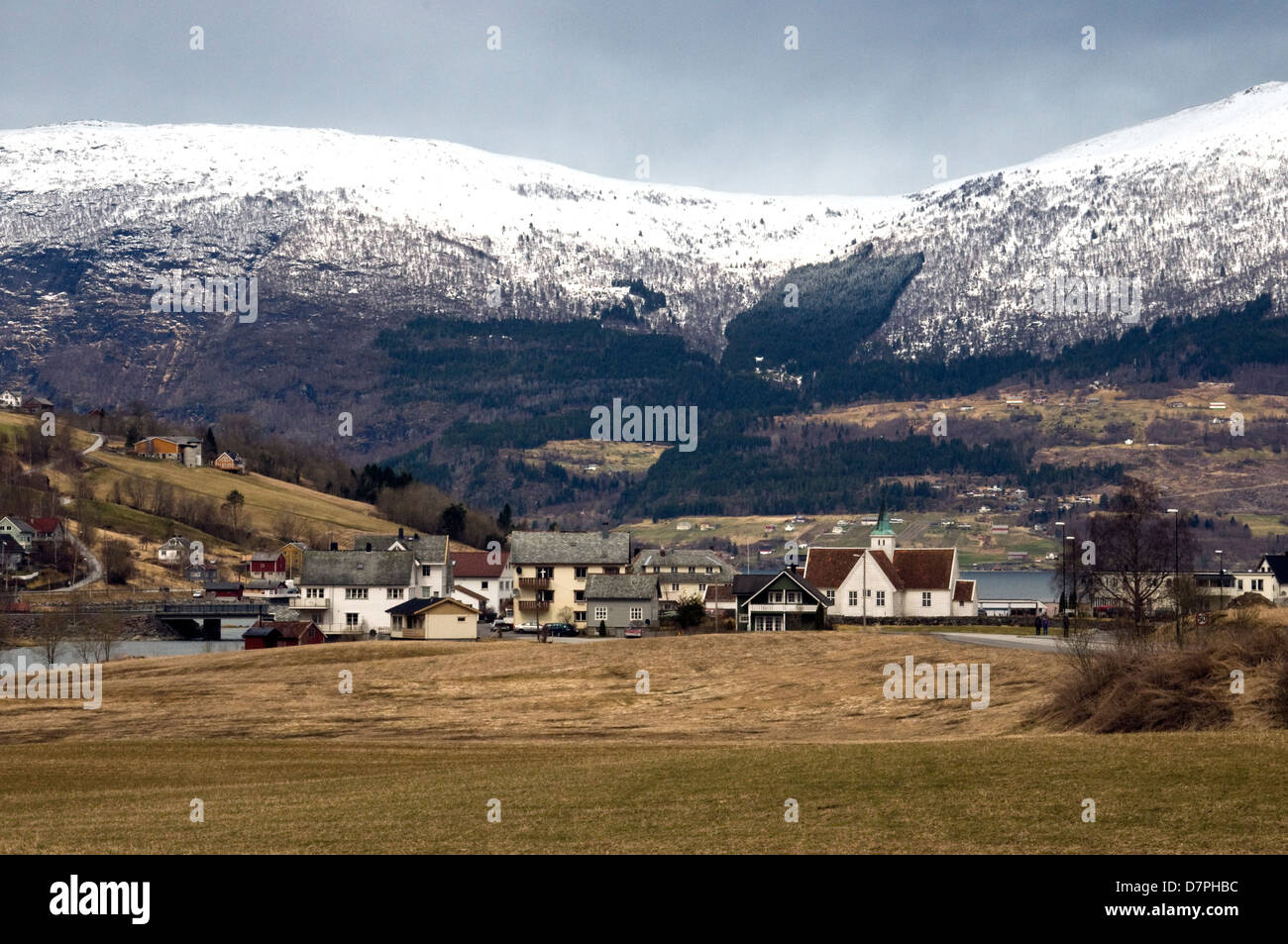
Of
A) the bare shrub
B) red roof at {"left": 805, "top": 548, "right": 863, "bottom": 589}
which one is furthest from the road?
red roof at {"left": 805, "top": 548, "right": 863, "bottom": 589}

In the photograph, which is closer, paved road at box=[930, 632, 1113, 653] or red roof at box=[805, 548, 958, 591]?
paved road at box=[930, 632, 1113, 653]

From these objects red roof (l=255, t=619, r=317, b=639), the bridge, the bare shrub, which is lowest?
the bridge

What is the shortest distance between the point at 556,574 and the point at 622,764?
100260 mm

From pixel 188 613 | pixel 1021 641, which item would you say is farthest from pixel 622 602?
pixel 188 613

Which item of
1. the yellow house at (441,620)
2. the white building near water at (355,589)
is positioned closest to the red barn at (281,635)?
the yellow house at (441,620)

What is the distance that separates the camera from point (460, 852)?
27328 millimetres

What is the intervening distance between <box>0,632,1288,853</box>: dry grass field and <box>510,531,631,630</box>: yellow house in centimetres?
6023

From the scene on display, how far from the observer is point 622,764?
4141 cm

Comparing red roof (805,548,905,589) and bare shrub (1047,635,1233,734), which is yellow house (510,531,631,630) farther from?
bare shrub (1047,635,1233,734)

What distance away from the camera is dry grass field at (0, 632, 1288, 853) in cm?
2786

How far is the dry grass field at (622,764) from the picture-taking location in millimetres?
27859
